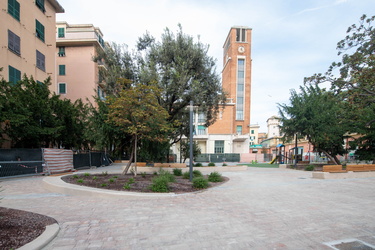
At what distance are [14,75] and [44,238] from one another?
18070 millimetres

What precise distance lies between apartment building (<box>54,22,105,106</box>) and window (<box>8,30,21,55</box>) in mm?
11923

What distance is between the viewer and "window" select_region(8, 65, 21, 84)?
1642 centimetres

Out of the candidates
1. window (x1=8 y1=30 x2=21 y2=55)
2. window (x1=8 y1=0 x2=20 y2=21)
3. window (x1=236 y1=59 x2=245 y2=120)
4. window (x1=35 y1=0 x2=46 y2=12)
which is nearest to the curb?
window (x1=8 y1=30 x2=21 y2=55)

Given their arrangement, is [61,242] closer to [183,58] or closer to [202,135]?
[183,58]

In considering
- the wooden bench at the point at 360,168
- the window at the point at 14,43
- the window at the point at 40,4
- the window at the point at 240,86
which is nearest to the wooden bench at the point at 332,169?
the wooden bench at the point at 360,168

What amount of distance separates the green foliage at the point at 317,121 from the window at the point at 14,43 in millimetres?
23393

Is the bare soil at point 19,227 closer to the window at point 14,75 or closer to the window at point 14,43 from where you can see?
the window at point 14,75

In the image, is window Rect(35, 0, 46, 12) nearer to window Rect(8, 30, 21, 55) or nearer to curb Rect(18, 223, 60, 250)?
window Rect(8, 30, 21, 55)

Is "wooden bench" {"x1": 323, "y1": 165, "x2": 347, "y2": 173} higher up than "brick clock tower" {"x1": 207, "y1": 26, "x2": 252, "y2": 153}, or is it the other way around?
"brick clock tower" {"x1": 207, "y1": 26, "x2": 252, "y2": 153}

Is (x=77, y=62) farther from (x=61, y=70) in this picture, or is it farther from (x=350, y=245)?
(x=350, y=245)

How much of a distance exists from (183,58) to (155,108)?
6712mm

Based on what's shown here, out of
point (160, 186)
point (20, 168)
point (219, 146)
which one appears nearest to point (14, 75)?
point (20, 168)

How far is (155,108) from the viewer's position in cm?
989

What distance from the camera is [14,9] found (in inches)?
668
